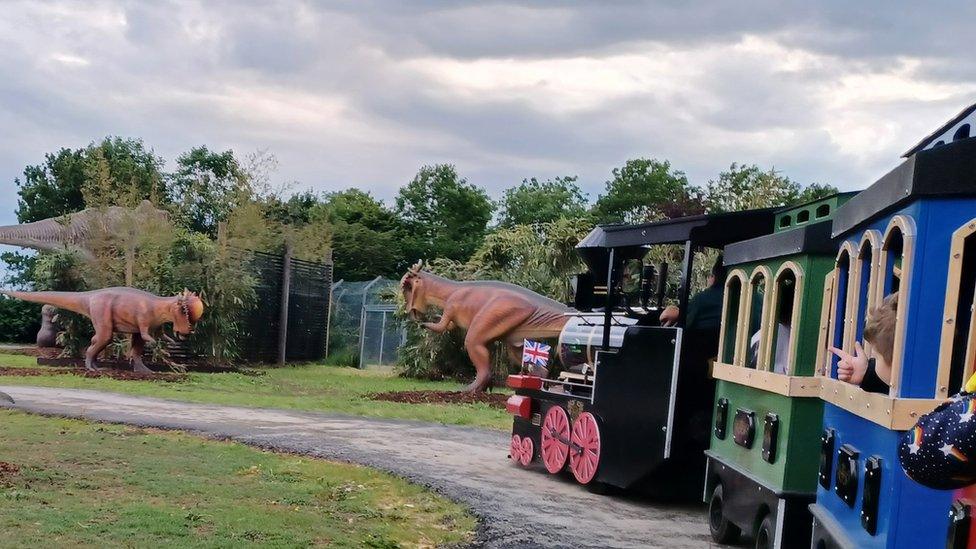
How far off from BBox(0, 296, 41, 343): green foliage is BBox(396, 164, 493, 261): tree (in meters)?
15.8

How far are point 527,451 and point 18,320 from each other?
28.9 m

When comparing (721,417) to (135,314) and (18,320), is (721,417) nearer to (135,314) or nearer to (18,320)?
(135,314)

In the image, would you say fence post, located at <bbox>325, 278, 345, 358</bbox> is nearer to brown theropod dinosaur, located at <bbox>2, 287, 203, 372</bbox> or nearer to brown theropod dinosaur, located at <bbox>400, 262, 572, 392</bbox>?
brown theropod dinosaur, located at <bbox>2, 287, 203, 372</bbox>

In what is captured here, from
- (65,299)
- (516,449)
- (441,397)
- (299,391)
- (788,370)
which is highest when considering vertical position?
(788,370)

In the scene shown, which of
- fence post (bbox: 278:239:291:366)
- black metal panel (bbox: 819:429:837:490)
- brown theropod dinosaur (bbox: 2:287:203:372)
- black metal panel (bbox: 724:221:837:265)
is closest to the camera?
black metal panel (bbox: 819:429:837:490)

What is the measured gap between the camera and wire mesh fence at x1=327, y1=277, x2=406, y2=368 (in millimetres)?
30422

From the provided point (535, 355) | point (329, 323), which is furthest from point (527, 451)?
point (329, 323)

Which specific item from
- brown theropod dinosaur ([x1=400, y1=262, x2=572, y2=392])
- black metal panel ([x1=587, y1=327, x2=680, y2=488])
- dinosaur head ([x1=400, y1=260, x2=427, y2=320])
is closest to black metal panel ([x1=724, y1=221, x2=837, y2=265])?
black metal panel ([x1=587, y1=327, x2=680, y2=488])

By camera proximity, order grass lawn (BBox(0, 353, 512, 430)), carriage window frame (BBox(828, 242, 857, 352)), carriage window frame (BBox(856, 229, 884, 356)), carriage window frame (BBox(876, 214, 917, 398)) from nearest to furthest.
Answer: carriage window frame (BBox(876, 214, 917, 398)) < carriage window frame (BBox(856, 229, 884, 356)) < carriage window frame (BBox(828, 242, 857, 352)) < grass lawn (BBox(0, 353, 512, 430))

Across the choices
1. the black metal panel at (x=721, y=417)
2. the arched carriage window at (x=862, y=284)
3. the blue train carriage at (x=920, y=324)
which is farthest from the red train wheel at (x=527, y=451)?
the blue train carriage at (x=920, y=324)

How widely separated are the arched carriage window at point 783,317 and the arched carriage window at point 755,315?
0.28 feet

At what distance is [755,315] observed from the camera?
7.69 meters

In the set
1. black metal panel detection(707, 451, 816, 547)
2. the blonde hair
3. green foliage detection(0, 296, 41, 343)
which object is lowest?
green foliage detection(0, 296, 41, 343)

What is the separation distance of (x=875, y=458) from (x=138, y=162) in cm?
4770
